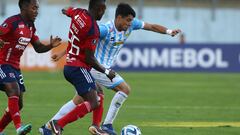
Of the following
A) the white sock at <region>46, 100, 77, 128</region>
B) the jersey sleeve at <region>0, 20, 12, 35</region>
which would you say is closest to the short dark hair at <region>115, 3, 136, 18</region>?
the white sock at <region>46, 100, 77, 128</region>

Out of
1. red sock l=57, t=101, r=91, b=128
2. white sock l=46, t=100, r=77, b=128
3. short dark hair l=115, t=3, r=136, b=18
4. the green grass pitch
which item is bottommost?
the green grass pitch

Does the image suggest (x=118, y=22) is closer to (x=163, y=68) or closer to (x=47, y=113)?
(x=47, y=113)

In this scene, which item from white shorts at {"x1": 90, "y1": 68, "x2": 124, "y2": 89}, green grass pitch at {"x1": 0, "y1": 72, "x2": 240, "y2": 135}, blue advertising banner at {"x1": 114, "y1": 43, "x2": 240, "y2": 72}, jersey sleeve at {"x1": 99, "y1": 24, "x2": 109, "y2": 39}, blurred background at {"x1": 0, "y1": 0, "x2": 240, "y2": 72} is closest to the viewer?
white shorts at {"x1": 90, "y1": 68, "x2": 124, "y2": 89}

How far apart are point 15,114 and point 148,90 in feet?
45.0

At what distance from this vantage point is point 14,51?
12.0 metres

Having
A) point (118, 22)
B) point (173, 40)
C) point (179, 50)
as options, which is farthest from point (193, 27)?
point (118, 22)

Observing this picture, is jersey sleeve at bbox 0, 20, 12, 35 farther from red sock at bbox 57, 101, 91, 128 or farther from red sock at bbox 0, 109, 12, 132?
red sock at bbox 57, 101, 91, 128

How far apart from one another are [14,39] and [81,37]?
1.25 m

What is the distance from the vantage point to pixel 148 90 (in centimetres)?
2530

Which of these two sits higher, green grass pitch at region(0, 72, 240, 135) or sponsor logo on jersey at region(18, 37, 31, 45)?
sponsor logo on jersey at region(18, 37, 31, 45)

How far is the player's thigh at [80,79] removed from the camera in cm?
1145

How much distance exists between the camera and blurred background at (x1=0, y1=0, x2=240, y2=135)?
1552 centimetres

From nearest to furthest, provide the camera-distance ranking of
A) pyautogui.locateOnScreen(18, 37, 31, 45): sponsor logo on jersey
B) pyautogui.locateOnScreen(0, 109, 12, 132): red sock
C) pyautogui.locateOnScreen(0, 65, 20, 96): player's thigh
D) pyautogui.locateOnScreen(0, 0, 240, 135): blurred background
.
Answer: pyautogui.locateOnScreen(0, 65, 20, 96): player's thigh → pyautogui.locateOnScreen(18, 37, 31, 45): sponsor logo on jersey → pyautogui.locateOnScreen(0, 109, 12, 132): red sock → pyautogui.locateOnScreen(0, 0, 240, 135): blurred background

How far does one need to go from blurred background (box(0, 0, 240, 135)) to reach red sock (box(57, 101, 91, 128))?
1.51 metres
